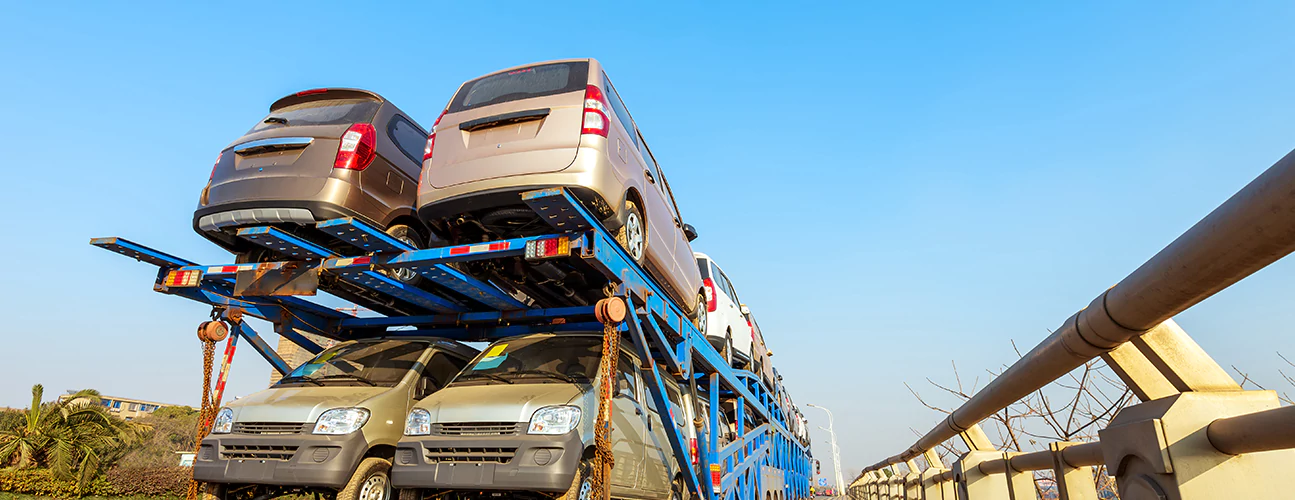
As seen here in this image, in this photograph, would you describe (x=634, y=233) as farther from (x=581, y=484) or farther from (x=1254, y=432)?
(x=1254, y=432)

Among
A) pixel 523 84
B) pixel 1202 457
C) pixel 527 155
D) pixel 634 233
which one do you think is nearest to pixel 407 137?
pixel 523 84

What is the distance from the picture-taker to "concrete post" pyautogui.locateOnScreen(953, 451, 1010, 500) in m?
Result: 4.18

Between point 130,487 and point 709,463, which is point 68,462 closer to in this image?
point 130,487

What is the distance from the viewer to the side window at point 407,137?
6.57 meters

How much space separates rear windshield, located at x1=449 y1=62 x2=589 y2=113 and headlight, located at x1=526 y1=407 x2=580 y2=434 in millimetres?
2483

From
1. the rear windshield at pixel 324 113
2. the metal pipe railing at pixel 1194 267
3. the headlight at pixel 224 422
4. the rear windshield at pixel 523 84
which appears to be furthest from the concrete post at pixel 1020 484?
the rear windshield at pixel 324 113

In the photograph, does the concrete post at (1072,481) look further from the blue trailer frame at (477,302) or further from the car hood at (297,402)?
the car hood at (297,402)

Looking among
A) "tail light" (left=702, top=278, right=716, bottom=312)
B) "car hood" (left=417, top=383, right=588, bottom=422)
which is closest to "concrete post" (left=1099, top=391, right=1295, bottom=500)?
"car hood" (left=417, top=383, right=588, bottom=422)

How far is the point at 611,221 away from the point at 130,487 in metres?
15.6

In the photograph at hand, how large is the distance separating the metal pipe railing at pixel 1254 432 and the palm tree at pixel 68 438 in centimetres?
1869

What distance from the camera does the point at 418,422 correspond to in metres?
5.20

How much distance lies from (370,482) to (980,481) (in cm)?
428

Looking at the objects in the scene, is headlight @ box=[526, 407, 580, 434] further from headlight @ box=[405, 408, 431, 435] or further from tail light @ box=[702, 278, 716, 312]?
tail light @ box=[702, 278, 716, 312]

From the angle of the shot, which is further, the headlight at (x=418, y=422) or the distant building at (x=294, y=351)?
the distant building at (x=294, y=351)
